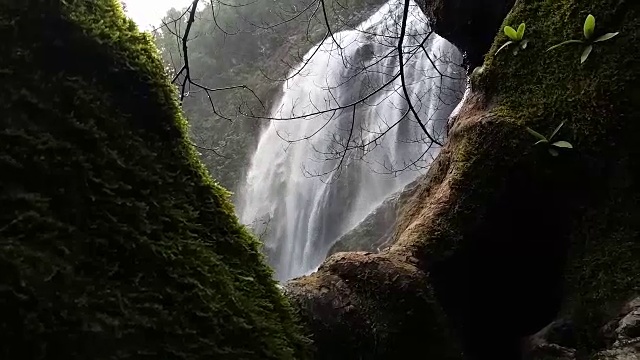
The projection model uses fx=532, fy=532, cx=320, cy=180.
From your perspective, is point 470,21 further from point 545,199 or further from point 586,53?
point 545,199

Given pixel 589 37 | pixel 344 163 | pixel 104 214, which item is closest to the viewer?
pixel 104 214

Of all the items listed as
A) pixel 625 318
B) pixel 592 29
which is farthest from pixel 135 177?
pixel 592 29

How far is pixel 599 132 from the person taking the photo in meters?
2.55

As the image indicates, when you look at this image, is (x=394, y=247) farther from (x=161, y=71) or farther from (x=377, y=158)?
(x=377, y=158)

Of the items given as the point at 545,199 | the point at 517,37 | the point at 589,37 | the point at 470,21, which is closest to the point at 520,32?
the point at 517,37

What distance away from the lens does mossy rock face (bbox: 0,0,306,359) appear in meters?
0.88

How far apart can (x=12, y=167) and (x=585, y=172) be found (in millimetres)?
2468

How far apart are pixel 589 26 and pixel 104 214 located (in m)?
2.48

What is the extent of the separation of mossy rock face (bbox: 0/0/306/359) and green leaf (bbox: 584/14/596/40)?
7.03ft

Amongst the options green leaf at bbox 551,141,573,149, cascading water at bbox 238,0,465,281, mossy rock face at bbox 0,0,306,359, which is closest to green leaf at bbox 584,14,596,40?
green leaf at bbox 551,141,573,149

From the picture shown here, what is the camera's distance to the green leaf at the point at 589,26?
→ 258cm

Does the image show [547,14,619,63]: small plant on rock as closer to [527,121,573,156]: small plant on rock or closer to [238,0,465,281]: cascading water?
[527,121,573,156]: small plant on rock

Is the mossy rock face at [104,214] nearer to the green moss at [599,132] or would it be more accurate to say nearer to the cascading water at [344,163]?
the green moss at [599,132]

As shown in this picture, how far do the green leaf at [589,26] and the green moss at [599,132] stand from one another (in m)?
0.07
